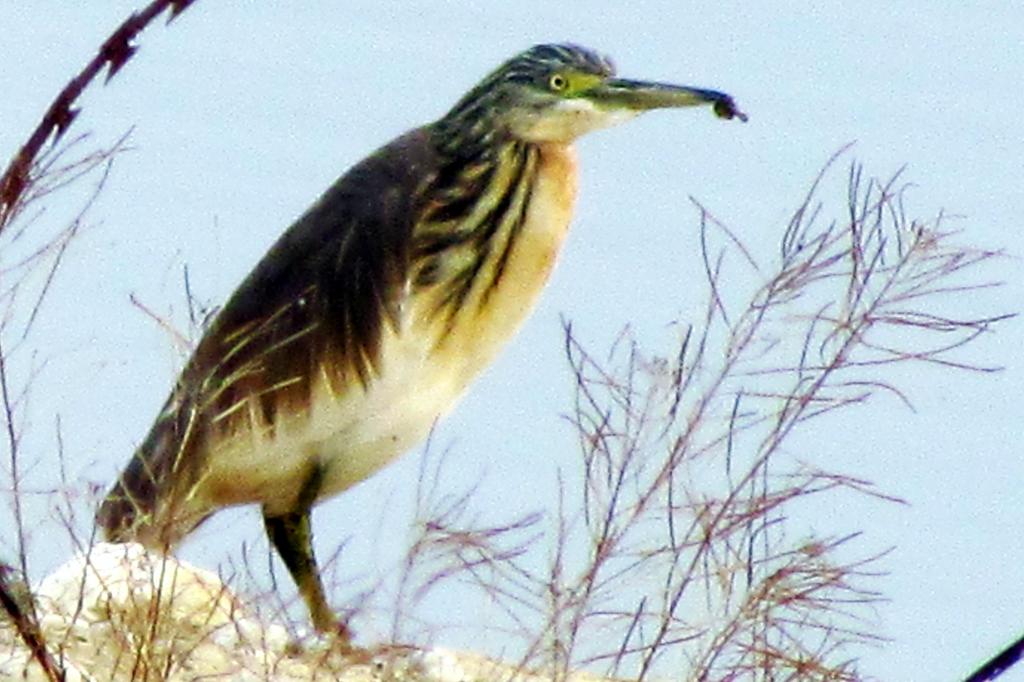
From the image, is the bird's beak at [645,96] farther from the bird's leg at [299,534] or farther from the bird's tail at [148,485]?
the bird's tail at [148,485]

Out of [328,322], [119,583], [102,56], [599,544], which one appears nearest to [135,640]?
[119,583]

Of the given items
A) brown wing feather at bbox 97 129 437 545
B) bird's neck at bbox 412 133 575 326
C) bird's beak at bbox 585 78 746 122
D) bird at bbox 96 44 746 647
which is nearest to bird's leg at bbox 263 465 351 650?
bird at bbox 96 44 746 647

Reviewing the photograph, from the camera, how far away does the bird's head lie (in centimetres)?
458

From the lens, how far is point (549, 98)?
469 cm

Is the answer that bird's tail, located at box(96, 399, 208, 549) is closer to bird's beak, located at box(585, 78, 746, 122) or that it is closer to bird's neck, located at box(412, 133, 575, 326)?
bird's neck, located at box(412, 133, 575, 326)

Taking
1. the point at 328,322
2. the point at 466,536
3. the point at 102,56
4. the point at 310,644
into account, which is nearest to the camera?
the point at 102,56

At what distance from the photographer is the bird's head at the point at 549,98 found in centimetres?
458

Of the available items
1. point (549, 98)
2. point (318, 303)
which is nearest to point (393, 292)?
point (318, 303)

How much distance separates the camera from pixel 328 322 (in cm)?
457

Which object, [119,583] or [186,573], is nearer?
[119,583]

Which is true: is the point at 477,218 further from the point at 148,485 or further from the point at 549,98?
the point at 148,485

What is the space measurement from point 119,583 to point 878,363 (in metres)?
0.84

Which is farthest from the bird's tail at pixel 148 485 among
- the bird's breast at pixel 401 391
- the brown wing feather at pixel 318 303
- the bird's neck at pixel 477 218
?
the bird's neck at pixel 477 218

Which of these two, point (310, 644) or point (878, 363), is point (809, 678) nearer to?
point (878, 363)
